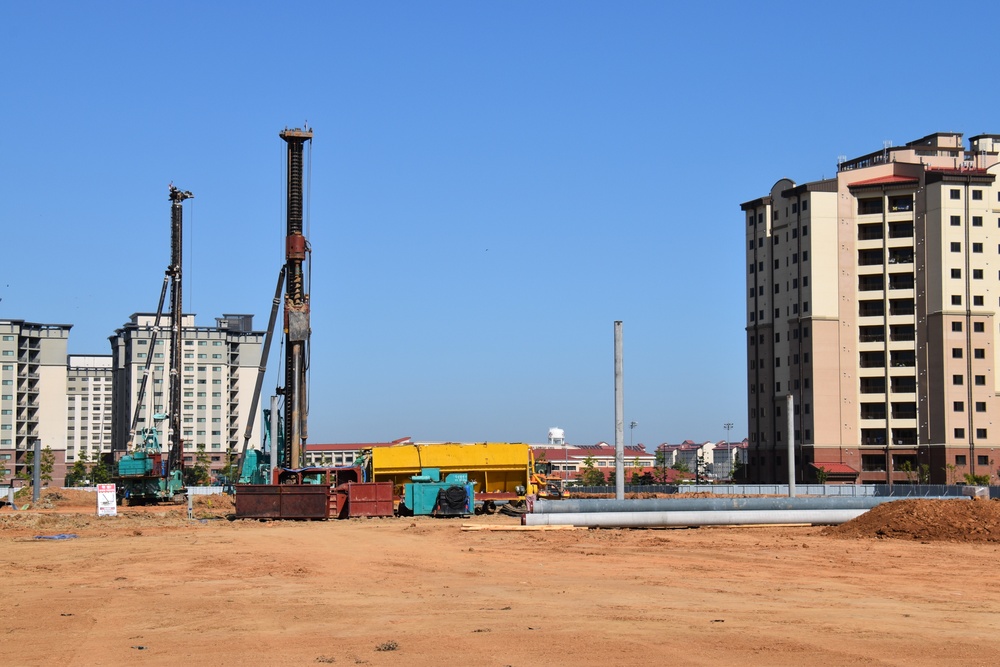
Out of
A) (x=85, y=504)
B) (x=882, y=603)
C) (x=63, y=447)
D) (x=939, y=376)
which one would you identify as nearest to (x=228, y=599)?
(x=882, y=603)

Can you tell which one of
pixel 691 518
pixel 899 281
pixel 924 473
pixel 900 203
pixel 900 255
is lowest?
pixel 924 473

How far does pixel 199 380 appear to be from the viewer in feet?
571

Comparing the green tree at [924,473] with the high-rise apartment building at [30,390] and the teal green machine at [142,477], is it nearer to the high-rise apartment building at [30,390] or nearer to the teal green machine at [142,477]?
the teal green machine at [142,477]

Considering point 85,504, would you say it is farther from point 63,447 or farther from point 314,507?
point 63,447

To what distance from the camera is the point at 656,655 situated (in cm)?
1364

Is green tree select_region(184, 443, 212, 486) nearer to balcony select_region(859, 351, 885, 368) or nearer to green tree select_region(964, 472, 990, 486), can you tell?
balcony select_region(859, 351, 885, 368)

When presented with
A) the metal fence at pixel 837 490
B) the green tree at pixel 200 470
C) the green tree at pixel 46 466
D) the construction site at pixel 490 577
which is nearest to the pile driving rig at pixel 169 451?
the construction site at pixel 490 577

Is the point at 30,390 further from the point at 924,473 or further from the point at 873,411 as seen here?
the point at 924,473

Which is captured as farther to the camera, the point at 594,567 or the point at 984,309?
the point at 984,309

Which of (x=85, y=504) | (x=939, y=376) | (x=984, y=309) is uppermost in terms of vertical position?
(x=984, y=309)

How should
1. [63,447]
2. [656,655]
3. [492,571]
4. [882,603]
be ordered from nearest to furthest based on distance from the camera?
[656,655] → [882,603] → [492,571] → [63,447]

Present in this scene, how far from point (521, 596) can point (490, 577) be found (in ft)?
11.4

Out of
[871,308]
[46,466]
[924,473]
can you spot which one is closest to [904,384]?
[871,308]

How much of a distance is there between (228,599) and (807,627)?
9624 mm
